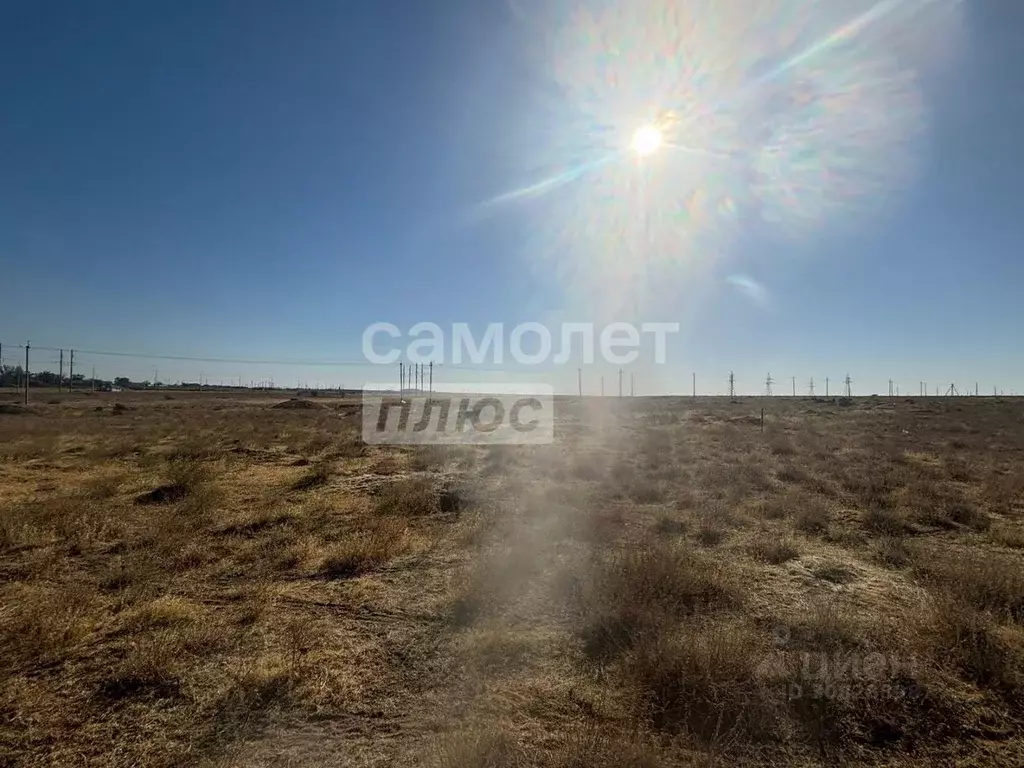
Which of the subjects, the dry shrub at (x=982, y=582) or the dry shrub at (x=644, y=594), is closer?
the dry shrub at (x=644, y=594)

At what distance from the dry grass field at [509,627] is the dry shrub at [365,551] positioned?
0.20ft

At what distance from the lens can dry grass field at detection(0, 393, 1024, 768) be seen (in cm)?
350

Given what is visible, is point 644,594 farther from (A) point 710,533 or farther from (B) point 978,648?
(A) point 710,533

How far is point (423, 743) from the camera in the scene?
344cm

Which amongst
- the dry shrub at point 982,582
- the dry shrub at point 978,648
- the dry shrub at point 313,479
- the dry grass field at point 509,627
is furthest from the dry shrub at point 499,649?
the dry shrub at point 313,479

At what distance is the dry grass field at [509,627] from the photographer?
3496mm

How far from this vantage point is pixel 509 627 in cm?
524

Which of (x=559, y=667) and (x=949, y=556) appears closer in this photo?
(x=559, y=667)

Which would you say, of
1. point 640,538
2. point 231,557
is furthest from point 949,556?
point 231,557

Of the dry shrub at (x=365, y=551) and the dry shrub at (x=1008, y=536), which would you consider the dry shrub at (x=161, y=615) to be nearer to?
the dry shrub at (x=365, y=551)

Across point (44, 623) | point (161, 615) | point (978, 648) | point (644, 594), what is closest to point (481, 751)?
point (644, 594)

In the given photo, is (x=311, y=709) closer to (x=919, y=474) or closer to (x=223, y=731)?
(x=223, y=731)

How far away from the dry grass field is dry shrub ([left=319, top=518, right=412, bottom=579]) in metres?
0.06

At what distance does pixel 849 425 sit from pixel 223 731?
3583 centimetres
